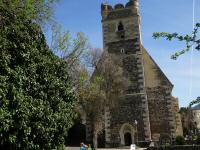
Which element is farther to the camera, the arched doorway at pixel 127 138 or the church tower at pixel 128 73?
the arched doorway at pixel 127 138

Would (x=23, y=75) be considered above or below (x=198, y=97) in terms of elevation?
above

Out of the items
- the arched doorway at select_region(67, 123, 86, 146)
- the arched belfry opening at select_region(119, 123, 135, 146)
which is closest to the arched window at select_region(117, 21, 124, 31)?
the arched belfry opening at select_region(119, 123, 135, 146)

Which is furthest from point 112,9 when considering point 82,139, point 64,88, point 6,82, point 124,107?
point 6,82

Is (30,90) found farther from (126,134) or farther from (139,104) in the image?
(126,134)

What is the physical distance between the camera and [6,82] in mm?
14273

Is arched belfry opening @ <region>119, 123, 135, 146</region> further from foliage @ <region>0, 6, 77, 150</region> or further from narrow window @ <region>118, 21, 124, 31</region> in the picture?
foliage @ <region>0, 6, 77, 150</region>

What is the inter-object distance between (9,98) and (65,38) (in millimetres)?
17599

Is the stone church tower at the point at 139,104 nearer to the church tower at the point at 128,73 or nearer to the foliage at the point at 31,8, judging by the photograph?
the church tower at the point at 128,73

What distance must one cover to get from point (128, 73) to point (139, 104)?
4.03m

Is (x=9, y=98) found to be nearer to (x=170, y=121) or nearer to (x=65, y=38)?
(x=65, y=38)

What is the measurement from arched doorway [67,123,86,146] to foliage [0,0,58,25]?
28537mm

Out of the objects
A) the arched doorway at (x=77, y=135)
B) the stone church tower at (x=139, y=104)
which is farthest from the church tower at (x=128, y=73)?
the arched doorway at (x=77, y=135)

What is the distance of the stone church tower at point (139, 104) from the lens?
43.9 meters

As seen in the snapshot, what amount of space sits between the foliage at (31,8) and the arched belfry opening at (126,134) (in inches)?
1062
